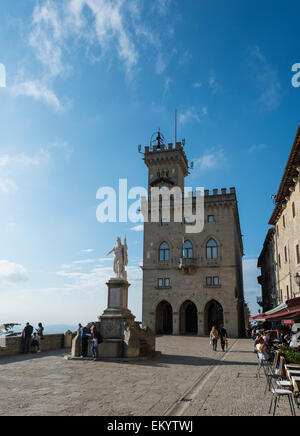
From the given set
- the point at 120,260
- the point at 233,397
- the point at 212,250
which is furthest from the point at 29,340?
the point at 212,250

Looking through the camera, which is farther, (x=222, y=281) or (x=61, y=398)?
(x=222, y=281)

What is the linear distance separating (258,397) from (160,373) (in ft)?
14.8

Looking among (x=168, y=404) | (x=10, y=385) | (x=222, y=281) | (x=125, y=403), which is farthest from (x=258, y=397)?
(x=222, y=281)

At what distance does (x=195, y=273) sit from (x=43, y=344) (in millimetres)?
21859

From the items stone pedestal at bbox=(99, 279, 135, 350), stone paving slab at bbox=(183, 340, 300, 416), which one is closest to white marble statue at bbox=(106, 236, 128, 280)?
stone pedestal at bbox=(99, 279, 135, 350)

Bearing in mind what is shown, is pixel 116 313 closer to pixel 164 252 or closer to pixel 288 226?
pixel 288 226

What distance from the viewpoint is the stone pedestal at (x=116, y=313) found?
16641 millimetres

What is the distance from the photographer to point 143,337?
17.8 metres

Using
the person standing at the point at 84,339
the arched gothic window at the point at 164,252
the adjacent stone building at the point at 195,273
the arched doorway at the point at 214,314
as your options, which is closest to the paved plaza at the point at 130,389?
the person standing at the point at 84,339

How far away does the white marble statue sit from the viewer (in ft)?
60.3

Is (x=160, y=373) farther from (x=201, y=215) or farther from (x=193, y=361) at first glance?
(x=201, y=215)

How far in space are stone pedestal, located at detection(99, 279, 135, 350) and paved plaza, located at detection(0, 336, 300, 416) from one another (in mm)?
1854

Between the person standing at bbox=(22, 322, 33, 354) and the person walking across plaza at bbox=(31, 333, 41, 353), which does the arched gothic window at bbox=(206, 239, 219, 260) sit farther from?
the person standing at bbox=(22, 322, 33, 354)

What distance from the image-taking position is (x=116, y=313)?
17.2 metres
